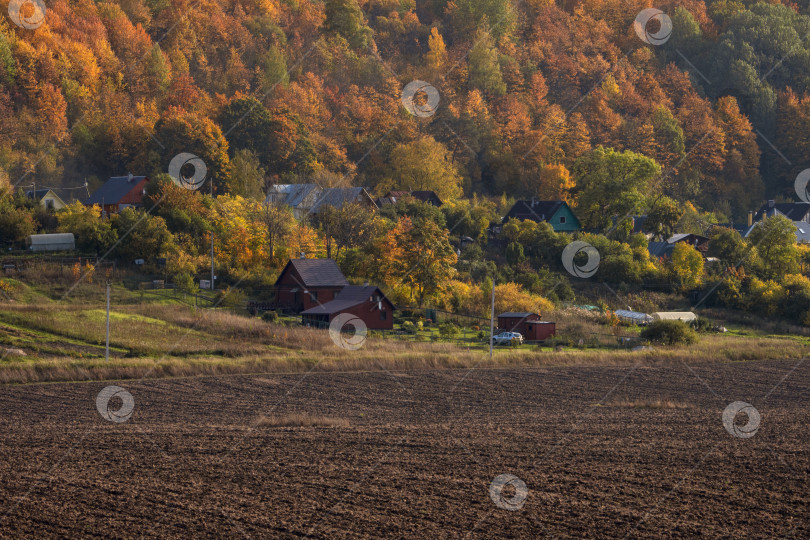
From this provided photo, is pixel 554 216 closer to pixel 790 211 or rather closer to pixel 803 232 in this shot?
pixel 803 232

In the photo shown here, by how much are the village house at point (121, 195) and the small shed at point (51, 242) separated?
990 cm

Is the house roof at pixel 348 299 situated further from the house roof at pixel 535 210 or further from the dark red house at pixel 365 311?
the house roof at pixel 535 210

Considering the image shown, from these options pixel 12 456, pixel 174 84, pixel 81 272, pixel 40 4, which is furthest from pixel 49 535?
pixel 40 4

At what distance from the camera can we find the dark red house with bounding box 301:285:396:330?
48719 millimetres

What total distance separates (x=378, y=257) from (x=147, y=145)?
3449 cm

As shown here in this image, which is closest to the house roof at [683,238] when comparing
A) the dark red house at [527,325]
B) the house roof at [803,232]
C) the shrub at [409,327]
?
the house roof at [803,232]

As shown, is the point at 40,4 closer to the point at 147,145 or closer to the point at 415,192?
the point at 147,145

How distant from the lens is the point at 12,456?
67.9 feet

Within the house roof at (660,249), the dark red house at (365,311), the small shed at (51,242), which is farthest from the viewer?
the house roof at (660,249)

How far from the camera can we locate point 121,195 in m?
69.9

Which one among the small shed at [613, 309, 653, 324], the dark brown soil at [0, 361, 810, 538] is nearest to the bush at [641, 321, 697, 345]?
the small shed at [613, 309, 653, 324]

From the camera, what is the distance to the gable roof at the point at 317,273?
172 feet

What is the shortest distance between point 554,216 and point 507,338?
33622mm

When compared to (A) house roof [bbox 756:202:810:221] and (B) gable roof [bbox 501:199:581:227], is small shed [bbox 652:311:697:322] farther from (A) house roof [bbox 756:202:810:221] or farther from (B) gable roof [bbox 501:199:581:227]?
(A) house roof [bbox 756:202:810:221]
